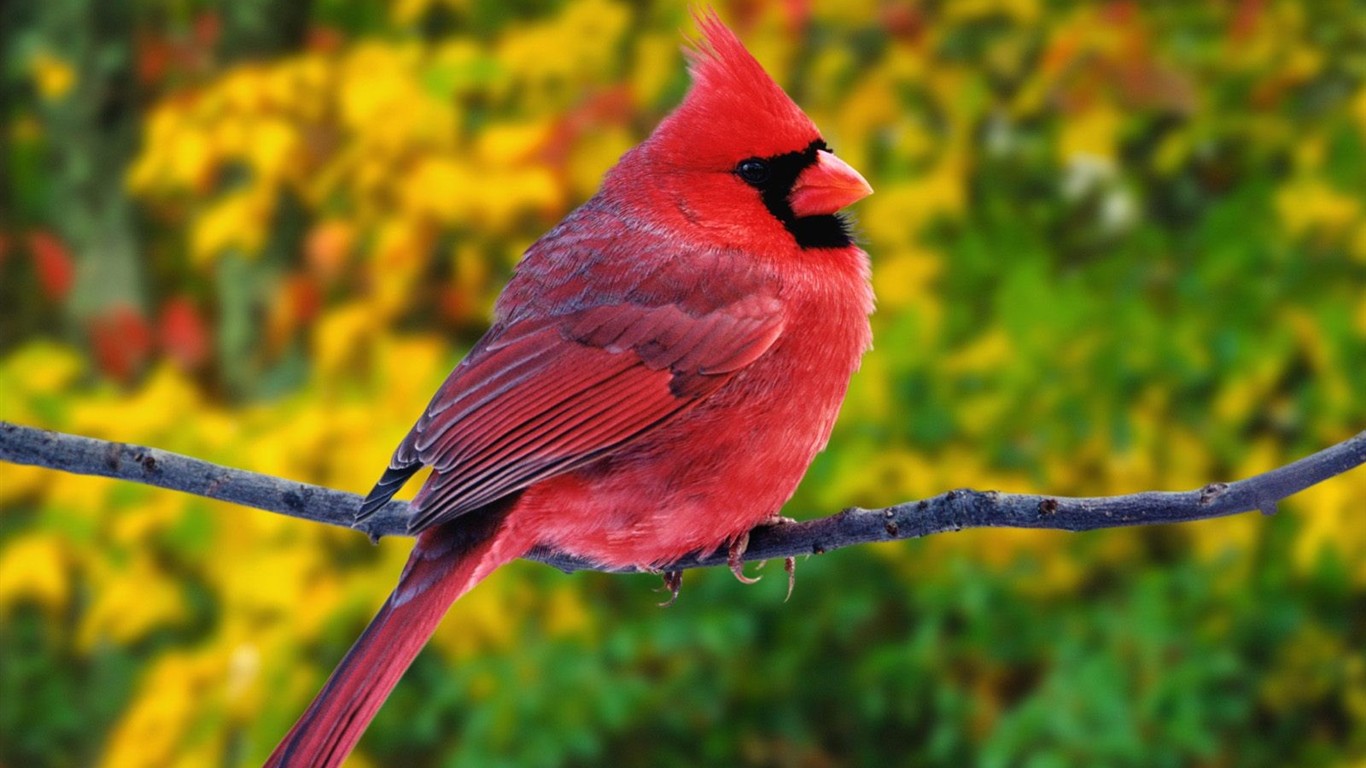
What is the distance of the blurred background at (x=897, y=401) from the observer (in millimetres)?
2805

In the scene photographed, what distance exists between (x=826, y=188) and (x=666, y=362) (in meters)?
0.23

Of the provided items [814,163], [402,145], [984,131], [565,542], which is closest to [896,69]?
[984,131]

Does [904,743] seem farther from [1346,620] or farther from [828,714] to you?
[1346,620]

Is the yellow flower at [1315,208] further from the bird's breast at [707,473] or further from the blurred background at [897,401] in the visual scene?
the bird's breast at [707,473]

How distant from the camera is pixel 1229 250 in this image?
2.85 metres

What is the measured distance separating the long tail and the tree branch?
0.29 ft

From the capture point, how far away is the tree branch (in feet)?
3.36

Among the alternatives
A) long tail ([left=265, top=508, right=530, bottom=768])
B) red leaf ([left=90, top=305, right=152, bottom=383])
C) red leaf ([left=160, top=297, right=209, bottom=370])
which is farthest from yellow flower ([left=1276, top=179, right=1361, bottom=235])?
red leaf ([left=90, top=305, right=152, bottom=383])

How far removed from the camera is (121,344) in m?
3.48

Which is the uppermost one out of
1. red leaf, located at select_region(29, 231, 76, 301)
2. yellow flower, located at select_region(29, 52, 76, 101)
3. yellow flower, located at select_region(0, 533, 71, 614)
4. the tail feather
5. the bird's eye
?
yellow flower, located at select_region(29, 52, 76, 101)

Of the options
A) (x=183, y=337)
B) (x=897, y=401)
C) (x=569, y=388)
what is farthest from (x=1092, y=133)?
(x=183, y=337)

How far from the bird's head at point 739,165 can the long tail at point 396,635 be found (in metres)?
0.38

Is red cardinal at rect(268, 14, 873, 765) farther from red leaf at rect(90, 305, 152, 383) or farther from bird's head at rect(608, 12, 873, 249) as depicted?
red leaf at rect(90, 305, 152, 383)

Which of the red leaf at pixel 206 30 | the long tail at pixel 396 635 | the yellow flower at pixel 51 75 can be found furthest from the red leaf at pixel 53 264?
the long tail at pixel 396 635
